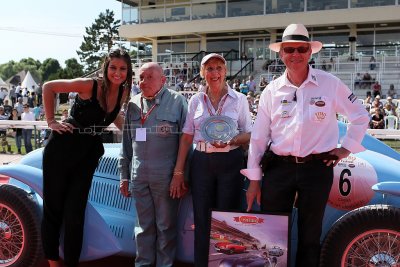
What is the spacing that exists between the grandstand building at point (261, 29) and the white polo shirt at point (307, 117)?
1934 centimetres

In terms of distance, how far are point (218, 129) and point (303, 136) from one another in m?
0.68

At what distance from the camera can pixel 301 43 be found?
312cm

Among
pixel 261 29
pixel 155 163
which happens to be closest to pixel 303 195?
pixel 155 163

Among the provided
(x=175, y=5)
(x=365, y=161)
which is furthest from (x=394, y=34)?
(x=365, y=161)

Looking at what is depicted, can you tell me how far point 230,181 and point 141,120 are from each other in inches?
34.8

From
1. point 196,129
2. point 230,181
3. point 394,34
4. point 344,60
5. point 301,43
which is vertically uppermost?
point 394,34

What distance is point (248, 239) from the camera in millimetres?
3396

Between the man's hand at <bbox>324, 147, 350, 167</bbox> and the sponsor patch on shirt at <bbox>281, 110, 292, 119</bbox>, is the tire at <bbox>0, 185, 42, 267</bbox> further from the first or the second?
the man's hand at <bbox>324, 147, 350, 167</bbox>

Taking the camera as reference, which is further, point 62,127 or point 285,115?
point 62,127

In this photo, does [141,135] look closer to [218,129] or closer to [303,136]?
[218,129]

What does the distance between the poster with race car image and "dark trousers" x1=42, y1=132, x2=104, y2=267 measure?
1128mm

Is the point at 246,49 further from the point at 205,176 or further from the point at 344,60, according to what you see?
the point at 205,176

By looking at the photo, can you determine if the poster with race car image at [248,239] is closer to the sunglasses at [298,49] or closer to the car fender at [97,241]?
the car fender at [97,241]

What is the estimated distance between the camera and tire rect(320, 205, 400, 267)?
3.24 meters
